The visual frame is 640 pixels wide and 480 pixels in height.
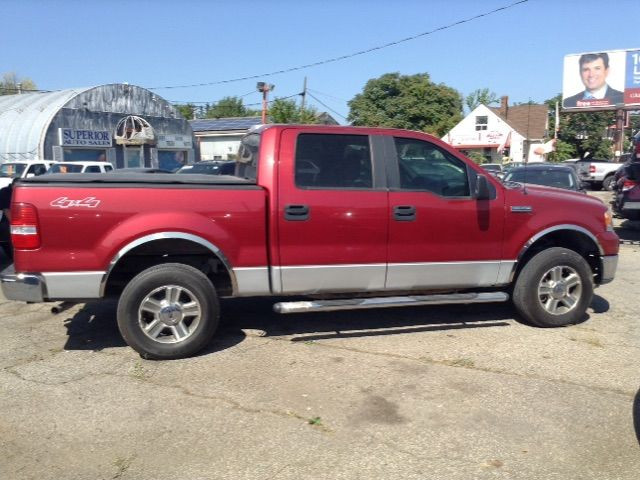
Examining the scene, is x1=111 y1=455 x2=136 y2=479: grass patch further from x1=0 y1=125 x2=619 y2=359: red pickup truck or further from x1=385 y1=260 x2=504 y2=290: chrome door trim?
x1=385 y1=260 x2=504 y2=290: chrome door trim

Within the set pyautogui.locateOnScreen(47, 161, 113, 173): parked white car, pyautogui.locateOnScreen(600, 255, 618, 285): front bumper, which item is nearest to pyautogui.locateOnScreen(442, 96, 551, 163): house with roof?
pyautogui.locateOnScreen(47, 161, 113, 173): parked white car

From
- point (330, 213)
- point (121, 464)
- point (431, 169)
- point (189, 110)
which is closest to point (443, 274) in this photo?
point (431, 169)

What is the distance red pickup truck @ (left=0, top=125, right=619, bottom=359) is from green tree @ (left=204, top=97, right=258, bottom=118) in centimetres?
7327

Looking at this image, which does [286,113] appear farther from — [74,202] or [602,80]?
[74,202]

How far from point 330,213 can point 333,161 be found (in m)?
0.52

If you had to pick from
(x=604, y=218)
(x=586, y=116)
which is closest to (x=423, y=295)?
(x=604, y=218)

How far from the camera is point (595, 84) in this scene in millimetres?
36844

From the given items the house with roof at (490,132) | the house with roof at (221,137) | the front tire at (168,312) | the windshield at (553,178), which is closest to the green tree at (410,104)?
the house with roof at (490,132)

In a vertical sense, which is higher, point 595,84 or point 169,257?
point 595,84

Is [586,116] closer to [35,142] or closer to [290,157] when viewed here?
[35,142]

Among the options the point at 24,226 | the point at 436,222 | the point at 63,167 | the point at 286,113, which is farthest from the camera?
the point at 286,113

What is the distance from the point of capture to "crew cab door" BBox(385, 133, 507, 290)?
5309 mm

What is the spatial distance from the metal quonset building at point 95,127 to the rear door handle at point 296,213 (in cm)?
2329

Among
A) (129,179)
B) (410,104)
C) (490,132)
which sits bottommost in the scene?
(129,179)
